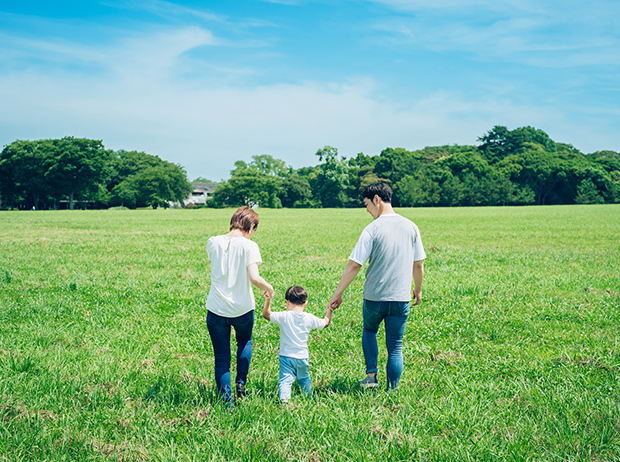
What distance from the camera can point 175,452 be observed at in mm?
3297

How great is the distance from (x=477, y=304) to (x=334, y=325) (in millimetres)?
2947

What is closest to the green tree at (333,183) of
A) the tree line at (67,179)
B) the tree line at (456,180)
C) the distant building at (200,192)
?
the tree line at (456,180)

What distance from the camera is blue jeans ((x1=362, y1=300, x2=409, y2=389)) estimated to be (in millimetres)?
4184

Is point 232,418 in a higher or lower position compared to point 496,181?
lower

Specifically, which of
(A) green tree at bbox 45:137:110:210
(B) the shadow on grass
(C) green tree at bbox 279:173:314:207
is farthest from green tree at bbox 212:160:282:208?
(B) the shadow on grass

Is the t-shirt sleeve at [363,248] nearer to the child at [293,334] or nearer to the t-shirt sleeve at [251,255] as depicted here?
the child at [293,334]

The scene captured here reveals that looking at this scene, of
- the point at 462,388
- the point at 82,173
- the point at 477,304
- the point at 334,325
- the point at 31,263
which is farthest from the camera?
the point at 82,173

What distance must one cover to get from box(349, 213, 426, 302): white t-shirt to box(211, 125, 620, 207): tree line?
79.9 metres

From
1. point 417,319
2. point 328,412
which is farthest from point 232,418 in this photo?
point 417,319

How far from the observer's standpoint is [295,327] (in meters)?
4.00

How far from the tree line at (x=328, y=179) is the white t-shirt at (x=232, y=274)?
2999 inches

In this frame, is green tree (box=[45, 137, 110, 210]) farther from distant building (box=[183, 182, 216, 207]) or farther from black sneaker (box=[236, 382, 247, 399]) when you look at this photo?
black sneaker (box=[236, 382, 247, 399])

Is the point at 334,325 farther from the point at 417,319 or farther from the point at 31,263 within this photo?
the point at 31,263

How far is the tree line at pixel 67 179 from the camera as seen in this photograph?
80.6m
